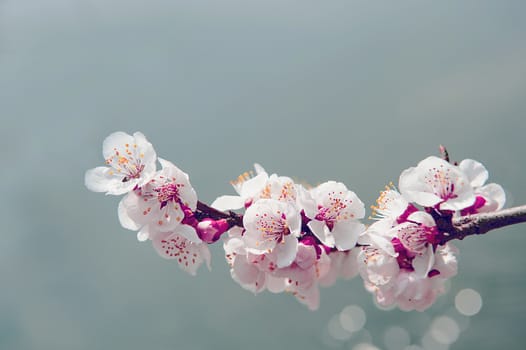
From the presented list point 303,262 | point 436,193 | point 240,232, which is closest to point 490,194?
point 436,193

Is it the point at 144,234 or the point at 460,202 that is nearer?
the point at 460,202

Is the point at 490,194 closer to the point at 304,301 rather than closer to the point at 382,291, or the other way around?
the point at 382,291

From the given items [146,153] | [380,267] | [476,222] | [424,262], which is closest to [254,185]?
[146,153]

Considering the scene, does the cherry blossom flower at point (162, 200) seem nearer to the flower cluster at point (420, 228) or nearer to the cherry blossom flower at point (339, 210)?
the cherry blossom flower at point (339, 210)

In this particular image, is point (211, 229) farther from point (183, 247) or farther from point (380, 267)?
point (380, 267)

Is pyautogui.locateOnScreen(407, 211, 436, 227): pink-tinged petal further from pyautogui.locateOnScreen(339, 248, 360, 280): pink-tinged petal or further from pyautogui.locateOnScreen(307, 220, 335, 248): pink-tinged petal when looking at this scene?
pyautogui.locateOnScreen(339, 248, 360, 280): pink-tinged petal

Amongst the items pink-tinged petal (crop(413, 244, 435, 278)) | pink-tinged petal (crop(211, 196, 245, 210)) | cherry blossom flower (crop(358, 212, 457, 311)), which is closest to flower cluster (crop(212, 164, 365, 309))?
pink-tinged petal (crop(211, 196, 245, 210))
